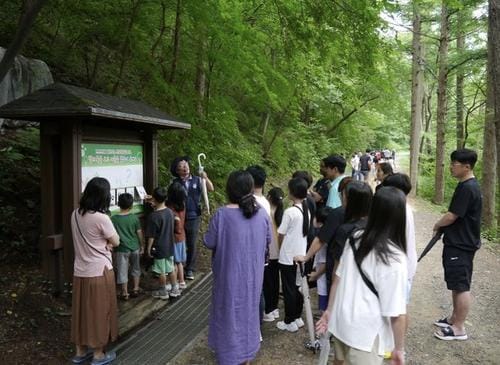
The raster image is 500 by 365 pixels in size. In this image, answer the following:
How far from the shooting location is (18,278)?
16.7ft

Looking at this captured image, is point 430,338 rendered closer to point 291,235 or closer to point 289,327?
point 289,327

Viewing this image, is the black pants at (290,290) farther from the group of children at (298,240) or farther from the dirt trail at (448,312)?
the dirt trail at (448,312)

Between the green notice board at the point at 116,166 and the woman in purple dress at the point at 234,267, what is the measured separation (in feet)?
8.06

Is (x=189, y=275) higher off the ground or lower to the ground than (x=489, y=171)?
lower

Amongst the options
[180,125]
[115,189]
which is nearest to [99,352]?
[115,189]

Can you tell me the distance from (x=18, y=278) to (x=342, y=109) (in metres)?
20.1

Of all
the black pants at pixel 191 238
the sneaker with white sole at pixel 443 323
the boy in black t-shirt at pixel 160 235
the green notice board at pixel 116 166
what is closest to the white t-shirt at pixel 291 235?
the boy in black t-shirt at pixel 160 235

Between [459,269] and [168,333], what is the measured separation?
3.41 meters

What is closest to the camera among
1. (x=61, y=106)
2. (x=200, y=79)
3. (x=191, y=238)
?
(x=61, y=106)

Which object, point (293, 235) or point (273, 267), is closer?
point (293, 235)

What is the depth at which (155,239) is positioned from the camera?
17.7 ft

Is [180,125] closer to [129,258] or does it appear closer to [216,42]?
[129,258]

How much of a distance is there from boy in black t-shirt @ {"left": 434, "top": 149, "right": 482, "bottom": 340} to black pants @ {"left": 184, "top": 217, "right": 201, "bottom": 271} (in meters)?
3.58

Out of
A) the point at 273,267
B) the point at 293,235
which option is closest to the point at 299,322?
the point at 273,267
